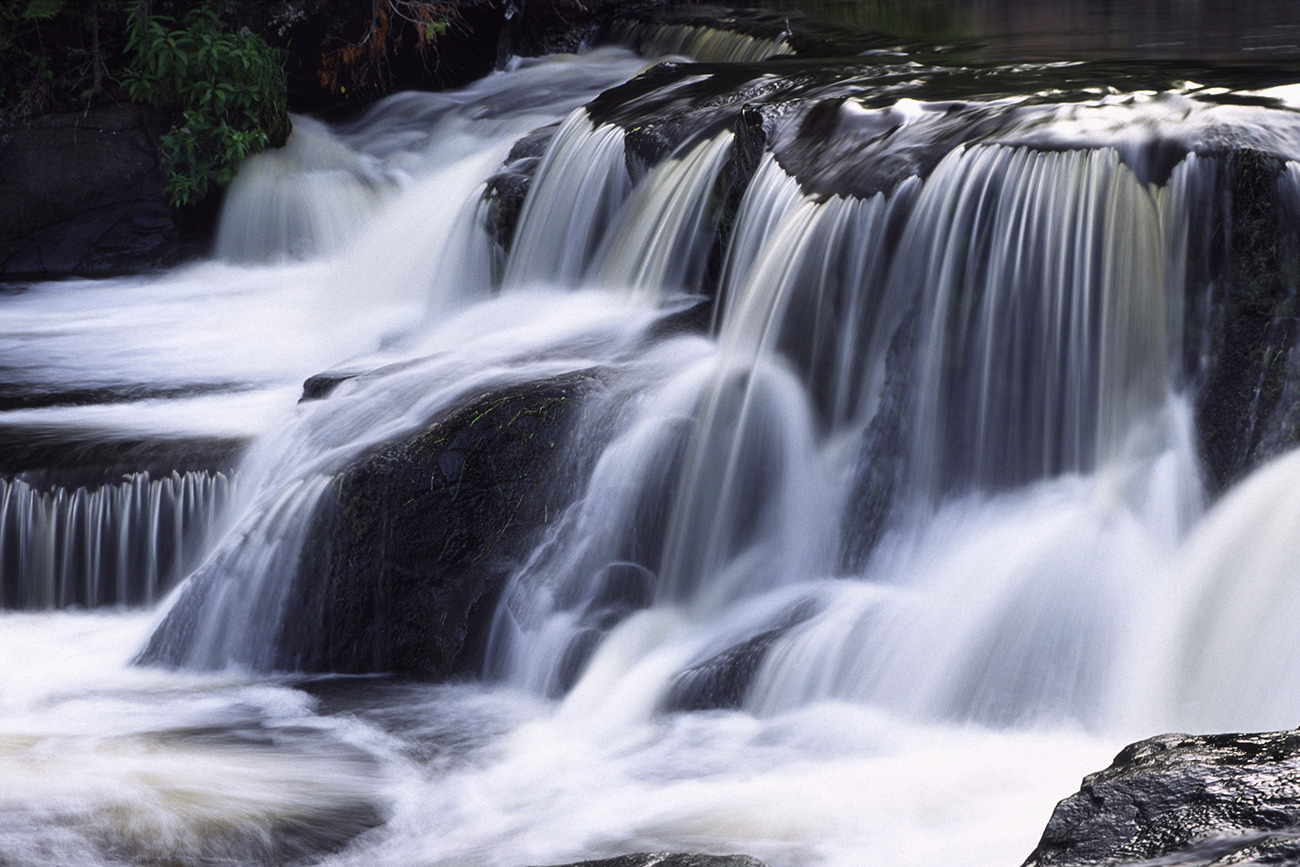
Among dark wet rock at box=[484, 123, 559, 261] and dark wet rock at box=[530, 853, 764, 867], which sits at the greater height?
dark wet rock at box=[484, 123, 559, 261]

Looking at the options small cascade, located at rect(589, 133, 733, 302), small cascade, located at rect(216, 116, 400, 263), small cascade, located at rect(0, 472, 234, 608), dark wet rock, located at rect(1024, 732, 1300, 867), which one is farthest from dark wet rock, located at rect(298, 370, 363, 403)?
dark wet rock, located at rect(1024, 732, 1300, 867)

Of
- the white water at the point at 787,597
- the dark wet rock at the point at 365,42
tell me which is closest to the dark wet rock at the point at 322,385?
the white water at the point at 787,597

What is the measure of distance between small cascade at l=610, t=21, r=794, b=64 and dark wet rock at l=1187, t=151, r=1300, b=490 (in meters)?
4.89

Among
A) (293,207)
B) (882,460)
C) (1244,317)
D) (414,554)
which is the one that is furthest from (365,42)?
(1244,317)

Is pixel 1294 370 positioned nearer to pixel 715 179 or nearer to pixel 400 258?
pixel 715 179

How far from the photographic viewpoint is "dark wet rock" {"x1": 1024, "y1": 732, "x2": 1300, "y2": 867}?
2217 mm

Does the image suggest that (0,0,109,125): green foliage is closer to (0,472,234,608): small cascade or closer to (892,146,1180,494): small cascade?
(0,472,234,608): small cascade

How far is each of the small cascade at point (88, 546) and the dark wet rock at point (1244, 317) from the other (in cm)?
400

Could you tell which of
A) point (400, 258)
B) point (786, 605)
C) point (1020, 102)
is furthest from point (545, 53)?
point (786, 605)

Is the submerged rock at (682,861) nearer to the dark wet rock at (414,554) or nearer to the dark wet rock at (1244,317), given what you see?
the dark wet rock at (414,554)

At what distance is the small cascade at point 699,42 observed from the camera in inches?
375

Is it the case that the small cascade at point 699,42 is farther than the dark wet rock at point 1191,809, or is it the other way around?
the small cascade at point 699,42

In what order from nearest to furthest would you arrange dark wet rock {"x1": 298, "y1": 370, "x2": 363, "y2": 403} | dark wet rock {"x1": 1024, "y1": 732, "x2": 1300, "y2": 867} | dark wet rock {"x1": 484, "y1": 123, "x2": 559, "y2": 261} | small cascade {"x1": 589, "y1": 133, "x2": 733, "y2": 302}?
dark wet rock {"x1": 1024, "y1": 732, "x2": 1300, "y2": 867}, dark wet rock {"x1": 298, "y1": 370, "x2": 363, "y2": 403}, small cascade {"x1": 589, "y1": 133, "x2": 733, "y2": 302}, dark wet rock {"x1": 484, "y1": 123, "x2": 559, "y2": 261}

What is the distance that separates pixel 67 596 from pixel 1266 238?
15.7 ft
